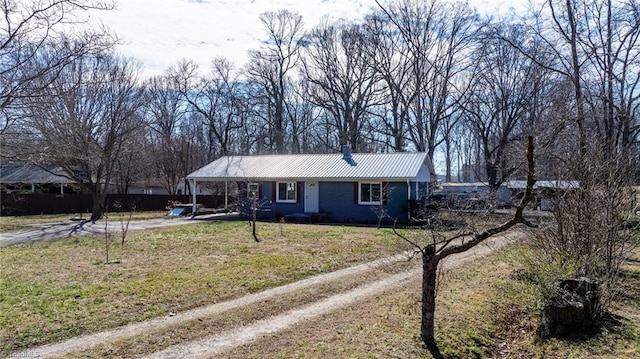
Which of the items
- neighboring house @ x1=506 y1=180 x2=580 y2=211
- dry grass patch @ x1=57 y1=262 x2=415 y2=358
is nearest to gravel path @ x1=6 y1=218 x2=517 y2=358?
dry grass patch @ x1=57 y1=262 x2=415 y2=358

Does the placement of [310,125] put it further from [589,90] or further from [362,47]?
[589,90]

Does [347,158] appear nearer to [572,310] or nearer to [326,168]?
[326,168]

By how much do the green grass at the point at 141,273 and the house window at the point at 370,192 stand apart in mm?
6207

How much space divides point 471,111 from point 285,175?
1642 cm

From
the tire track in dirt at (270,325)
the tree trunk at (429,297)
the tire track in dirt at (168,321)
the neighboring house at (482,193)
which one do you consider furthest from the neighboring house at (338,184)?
the tree trunk at (429,297)

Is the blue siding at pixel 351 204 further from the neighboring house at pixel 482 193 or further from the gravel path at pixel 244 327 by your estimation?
the gravel path at pixel 244 327

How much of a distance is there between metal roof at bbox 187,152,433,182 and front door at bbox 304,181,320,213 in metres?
0.65

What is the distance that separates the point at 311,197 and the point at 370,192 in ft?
10.6

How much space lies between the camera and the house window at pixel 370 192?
2116 centimetres

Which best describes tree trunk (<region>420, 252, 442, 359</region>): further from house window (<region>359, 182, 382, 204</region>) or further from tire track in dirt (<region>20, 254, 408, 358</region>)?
house window (<region>359, 182, 382, 204</region>)

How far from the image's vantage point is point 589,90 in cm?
1568

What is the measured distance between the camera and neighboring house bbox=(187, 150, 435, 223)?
810 inches

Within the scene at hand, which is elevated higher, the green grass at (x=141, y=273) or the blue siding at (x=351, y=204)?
the blue siding at (x=351, y=204)

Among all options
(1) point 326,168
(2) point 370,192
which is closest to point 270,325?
(2) point 370,192
